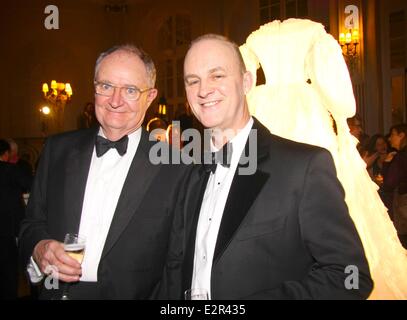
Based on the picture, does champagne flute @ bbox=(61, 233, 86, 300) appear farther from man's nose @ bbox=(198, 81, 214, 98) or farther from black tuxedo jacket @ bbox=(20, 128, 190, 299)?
man's nose @ bbox=(198, 81, 214, 98)

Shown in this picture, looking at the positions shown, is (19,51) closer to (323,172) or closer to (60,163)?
(60,163)

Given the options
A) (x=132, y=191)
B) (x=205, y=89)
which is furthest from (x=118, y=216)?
(x=205, y=89)

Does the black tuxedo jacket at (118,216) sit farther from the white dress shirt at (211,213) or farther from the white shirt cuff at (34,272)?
the white dress shirt at (211,213)

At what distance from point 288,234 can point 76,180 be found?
114 cm

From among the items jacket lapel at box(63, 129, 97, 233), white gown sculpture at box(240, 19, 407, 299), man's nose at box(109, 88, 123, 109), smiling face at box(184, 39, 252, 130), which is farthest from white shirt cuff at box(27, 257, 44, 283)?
white gown sculpture at box(240, 19, 407, 299)

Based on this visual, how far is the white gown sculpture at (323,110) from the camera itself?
112 inches

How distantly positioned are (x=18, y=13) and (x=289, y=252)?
1420 centimetres

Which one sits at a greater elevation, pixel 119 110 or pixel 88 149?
pixel 119 110

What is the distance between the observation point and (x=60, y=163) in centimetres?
217

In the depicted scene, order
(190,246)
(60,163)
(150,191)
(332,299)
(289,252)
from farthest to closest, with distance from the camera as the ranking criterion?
(60,163)
(150,191)
(190,246)
(289,252)
(332,299)

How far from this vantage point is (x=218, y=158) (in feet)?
5.99

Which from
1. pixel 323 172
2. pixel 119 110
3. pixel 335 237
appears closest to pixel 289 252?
pixel 335 237

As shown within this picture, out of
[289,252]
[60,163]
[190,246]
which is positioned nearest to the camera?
[289,252]

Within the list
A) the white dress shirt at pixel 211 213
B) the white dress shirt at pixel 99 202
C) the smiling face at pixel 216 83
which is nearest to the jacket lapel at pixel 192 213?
the white dress shirt at pixel 211 213
